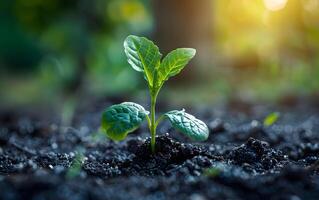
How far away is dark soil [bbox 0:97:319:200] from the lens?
141 centimetres

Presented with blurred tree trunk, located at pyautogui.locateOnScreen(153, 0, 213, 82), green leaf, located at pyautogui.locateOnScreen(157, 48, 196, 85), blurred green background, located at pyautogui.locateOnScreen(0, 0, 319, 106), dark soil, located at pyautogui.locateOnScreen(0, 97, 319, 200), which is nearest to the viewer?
dark soil, located at pyautogui.locateOnScreen(0, 97, 319, 200)

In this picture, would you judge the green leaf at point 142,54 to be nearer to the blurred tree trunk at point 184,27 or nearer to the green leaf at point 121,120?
the green leaf at point 121,120

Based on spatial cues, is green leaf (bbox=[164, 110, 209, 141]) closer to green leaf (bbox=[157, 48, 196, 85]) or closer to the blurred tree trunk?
green leaf (bbox=[157, 48, 196, 85])

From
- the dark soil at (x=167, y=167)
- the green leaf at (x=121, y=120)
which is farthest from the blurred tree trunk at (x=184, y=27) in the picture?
the green leaf at (x=121, y=120)

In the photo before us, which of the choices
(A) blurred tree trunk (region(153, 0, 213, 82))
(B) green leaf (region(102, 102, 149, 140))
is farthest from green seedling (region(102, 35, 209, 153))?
(A) blurred tree trunk (region(153, 0, 213, 82))

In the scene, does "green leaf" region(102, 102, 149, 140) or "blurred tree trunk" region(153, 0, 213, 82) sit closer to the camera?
"green leaf" region(102, 102, 149, 140)

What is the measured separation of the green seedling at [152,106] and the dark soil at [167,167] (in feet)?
0.38

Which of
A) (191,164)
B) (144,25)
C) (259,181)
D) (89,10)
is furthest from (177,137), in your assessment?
(144,25)

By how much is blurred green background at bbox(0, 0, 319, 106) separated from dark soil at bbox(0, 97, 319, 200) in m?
1.67

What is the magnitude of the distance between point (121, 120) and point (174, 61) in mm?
277

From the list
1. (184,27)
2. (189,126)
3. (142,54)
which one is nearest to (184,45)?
(184,27)

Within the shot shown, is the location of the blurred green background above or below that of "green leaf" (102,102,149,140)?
above

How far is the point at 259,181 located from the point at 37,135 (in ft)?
5.54

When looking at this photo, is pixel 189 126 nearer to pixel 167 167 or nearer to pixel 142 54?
pixel 167 167
